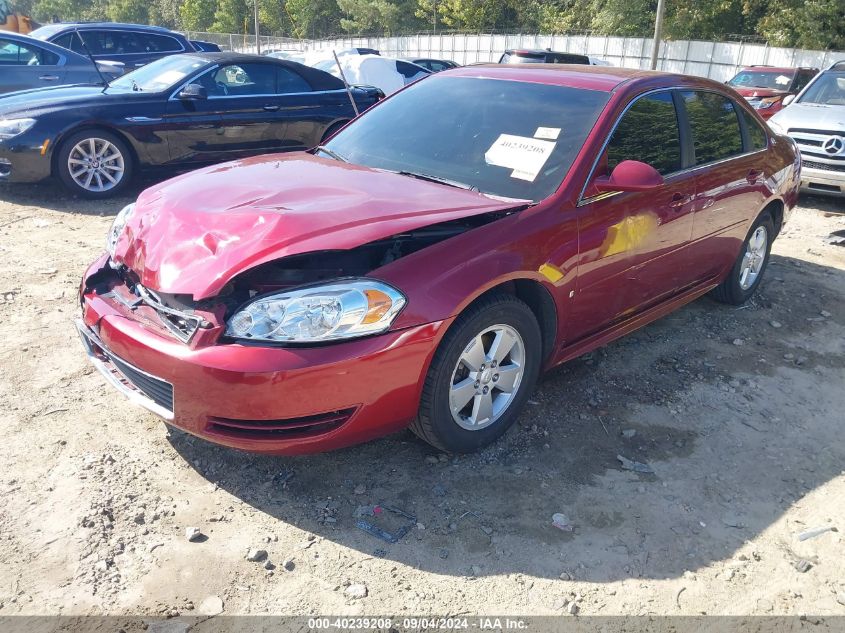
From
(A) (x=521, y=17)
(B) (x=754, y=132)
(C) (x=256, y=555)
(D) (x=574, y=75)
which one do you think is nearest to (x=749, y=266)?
(B) (x=754, y=132)

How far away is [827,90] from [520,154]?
27.4 ft

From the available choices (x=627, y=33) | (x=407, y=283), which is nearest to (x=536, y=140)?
(x=407, y=283)

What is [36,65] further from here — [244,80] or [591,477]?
[591,477]

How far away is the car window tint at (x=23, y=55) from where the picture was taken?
932cm

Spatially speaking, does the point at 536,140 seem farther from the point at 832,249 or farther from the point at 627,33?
the point at 627,33

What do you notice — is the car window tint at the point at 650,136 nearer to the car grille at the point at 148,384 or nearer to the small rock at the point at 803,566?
the small rock at the point at 803,566

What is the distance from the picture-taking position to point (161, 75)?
24.9 feet

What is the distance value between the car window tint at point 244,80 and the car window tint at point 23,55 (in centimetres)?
367

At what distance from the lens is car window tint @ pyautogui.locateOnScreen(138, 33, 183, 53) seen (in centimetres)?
1227

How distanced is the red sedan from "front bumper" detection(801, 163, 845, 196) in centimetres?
500

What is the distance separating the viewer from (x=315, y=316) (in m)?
2.58

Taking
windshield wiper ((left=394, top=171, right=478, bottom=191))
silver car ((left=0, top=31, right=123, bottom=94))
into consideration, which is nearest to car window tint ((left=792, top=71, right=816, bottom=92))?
silver car ((left=0, top=31, right=123, bottom=94))

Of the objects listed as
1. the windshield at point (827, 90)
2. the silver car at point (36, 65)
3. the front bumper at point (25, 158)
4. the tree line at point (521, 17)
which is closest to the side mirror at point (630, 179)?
the front bumper at point (25, 158)

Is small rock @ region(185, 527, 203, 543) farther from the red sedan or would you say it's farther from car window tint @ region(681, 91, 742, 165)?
car window tint @ region(681, 91, 742, 165)
